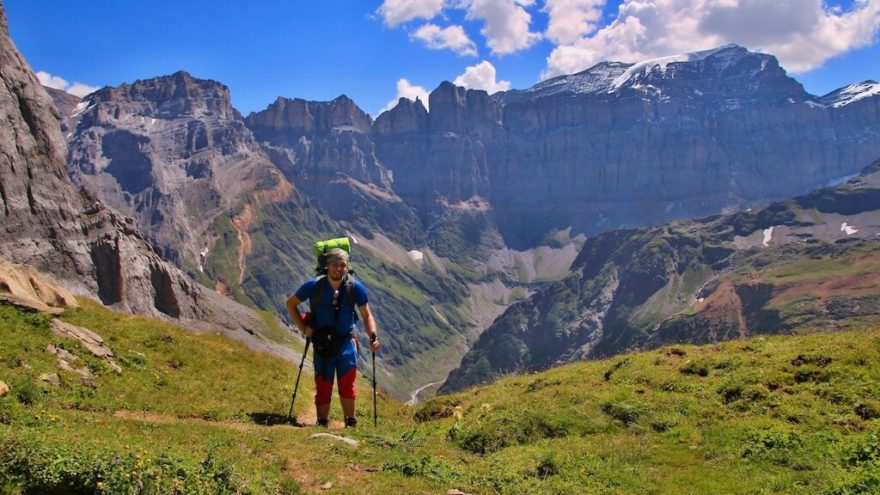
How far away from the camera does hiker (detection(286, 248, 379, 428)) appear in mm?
18641

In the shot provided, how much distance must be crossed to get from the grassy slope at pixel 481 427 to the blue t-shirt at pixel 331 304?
3.08 m

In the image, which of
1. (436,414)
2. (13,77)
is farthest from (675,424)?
(13,77)

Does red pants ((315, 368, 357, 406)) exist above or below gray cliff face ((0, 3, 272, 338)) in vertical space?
Answer: below

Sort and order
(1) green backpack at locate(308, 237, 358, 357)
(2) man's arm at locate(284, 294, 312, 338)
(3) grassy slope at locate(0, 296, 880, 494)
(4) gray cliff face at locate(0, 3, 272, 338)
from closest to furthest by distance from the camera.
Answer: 1. (3) grassy slope at locate(0, 296, 880, 494)
2. (2) man's arm at locate(284, 294, 312, 338)
3. (1) green backpack at locate(308, 237, 358, 357)
4. (4) gray cliff face at locate(0, 3, 272, 338)

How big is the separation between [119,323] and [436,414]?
12.5m

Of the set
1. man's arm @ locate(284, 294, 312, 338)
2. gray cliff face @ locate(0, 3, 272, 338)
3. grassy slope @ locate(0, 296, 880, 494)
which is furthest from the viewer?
gray cliff face @ locate(0, 3, 272, 338)

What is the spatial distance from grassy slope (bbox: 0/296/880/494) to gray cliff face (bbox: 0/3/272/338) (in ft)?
140

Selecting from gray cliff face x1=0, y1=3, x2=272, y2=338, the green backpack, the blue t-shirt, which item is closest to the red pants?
the green backpack

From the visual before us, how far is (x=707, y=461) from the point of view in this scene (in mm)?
15391

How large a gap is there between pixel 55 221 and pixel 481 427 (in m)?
59.2

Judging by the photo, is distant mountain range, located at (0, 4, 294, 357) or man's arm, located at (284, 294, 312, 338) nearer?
man's arm, located at (284, 294, 312, 338)

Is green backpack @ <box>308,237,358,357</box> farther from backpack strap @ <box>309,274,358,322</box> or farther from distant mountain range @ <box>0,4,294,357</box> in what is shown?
distant mountain range @ <box>0,4,294,357</box>

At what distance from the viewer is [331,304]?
18.6m

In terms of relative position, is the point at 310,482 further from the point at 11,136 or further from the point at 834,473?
the point at 11,136
